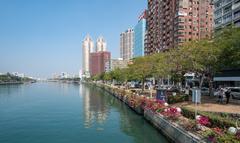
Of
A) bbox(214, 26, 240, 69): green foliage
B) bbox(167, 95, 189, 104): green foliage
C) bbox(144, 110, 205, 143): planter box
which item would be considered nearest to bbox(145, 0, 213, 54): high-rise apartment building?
bbox(214, 26, 240, 69): green foliage

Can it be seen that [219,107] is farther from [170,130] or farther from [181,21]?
[181,21]

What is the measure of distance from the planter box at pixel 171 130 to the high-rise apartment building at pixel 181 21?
86657 mm

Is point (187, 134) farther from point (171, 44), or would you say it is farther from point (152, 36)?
point (152, 36)

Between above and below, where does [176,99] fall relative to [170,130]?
above

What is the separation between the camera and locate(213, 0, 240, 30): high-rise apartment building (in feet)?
268

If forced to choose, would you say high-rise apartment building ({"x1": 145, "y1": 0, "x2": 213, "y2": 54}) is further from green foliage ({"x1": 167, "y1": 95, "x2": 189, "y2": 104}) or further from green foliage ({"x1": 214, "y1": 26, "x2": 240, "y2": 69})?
green foliage ({"x1": 167, "y1": 95, "x2": 189, "y2": 104})

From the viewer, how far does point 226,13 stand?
87.8 meters

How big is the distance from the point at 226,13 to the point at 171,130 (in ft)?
232

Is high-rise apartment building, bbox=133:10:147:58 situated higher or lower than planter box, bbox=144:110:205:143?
higher

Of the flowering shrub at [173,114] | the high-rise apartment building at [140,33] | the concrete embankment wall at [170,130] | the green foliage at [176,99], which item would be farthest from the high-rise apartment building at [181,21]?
the flowering shrub at [173,114]

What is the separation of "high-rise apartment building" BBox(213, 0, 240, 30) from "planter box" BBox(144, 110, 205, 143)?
180 ft

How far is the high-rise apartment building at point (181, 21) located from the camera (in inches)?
4833

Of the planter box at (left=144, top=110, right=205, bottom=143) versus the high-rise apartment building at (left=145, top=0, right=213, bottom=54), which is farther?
the high-rise apartment building at (left=145, top=0, right=213, bottom=54)

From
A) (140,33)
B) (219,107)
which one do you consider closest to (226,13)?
(219,107)
